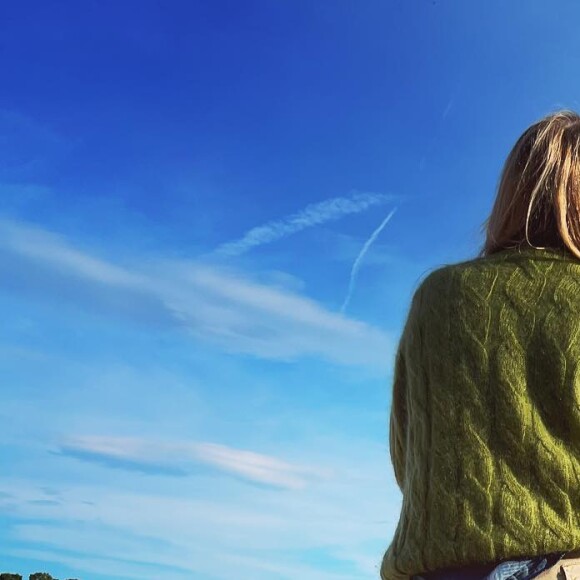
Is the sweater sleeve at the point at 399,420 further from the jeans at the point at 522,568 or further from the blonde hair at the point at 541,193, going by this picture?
the jeans at the point at 522,568

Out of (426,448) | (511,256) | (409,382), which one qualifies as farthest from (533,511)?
(511,256)

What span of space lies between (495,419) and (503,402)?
61 millimetres

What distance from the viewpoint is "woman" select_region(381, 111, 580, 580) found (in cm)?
293

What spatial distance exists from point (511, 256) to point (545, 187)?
282 mm

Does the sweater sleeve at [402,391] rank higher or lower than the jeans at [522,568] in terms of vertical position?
higher

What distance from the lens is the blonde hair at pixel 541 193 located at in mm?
3270

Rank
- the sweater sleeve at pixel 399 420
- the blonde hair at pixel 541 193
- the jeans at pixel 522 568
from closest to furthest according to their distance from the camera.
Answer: the jeans at pixel 522 568 → the blonde hair at pixel 541 193 → the sweater sleeve at pixel 399 420

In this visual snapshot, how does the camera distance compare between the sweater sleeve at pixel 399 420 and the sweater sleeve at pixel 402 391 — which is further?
the sweater sleeve at pixel 399 420

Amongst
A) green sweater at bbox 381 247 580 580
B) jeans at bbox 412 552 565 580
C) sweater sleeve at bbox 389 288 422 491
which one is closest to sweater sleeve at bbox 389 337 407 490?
sweater sleeve at bbox 389 288 422 491

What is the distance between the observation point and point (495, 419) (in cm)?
301

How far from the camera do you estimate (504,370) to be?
10.0ft

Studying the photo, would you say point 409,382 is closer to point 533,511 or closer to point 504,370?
point 504,370

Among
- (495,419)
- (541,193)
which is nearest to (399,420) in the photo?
(495,419)

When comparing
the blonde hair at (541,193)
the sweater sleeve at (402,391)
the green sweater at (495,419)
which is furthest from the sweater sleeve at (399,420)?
the blonde hair at (541,193)
